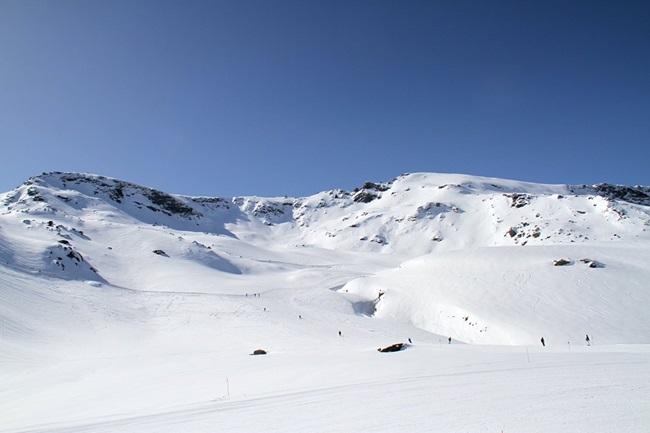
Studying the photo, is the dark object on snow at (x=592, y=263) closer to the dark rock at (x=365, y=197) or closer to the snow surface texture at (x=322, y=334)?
A: the snow surface texture at (x=322, y=334)

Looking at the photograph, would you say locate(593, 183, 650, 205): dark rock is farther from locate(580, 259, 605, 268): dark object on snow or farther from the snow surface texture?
locate(580, 259, 605, 268): dark object on snow

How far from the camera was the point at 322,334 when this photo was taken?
32938 millimetres

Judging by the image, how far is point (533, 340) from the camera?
3136cm

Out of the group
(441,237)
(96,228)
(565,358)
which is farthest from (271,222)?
(565,358)

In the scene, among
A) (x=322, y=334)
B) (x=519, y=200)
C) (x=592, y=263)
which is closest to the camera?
Answer: (x=322, y=334)

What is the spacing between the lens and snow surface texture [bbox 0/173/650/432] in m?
10.0

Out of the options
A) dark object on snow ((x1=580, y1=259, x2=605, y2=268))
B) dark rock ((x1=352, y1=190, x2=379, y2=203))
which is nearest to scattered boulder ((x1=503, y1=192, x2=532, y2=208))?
dark rock ((x1=352, y1=190, x2=379, y2=203))

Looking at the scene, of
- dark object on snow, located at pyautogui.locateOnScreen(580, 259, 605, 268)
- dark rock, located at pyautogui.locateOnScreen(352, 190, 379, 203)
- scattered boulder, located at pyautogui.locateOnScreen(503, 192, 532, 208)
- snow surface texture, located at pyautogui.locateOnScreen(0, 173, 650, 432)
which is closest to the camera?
snow surface texture, located at pyautogui.locateOnScreen(0, 173, 650, 432)

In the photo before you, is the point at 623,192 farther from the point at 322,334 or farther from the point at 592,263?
the point at 322,334

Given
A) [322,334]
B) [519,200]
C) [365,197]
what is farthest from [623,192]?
[322,334]

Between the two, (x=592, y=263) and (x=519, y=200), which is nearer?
(x=592, y=263)

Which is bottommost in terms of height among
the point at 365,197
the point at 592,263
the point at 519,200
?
the point at 592,263

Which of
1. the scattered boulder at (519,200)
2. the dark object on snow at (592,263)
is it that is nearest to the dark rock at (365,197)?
the scattered boulder at (519,200)

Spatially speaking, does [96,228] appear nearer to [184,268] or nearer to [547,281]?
[184,268]
